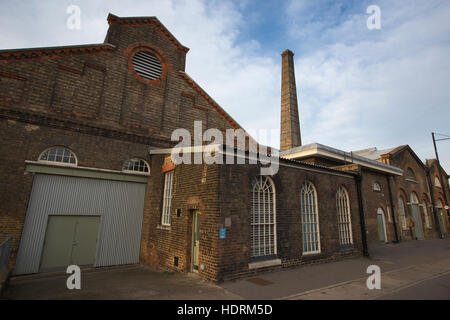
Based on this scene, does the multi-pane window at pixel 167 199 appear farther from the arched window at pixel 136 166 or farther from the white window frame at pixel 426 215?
the white window frame at pixel 426 215

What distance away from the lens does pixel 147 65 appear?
1259cm

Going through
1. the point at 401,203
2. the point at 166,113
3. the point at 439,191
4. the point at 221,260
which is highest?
the point at 166,113

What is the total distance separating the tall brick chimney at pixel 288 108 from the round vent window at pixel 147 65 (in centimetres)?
1719

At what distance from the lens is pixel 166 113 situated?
1252 centimetres

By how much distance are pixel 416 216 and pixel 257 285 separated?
76.3ft

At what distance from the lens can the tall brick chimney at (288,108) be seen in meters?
26.0

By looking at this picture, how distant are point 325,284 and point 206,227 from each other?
13.1 feet

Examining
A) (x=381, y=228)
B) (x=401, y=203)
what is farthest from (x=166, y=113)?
(x=401, y=203)

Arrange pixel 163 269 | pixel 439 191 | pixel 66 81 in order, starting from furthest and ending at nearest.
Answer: pixel 439 191 < pixel 66 81 < pixel 163 269

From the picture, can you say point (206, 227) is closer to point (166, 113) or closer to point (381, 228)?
point (166, 113)

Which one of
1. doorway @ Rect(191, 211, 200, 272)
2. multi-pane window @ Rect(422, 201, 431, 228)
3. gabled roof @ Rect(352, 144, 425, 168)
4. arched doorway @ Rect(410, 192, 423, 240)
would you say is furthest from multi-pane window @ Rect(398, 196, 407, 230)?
doorway @ Rect(191, 211, 200, 272)

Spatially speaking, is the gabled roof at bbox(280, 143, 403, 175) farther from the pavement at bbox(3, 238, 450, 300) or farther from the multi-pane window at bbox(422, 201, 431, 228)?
the multi-pane window at bbox(422, 201, 431, 228)

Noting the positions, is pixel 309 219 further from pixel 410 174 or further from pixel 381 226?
pixel 410 174
